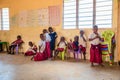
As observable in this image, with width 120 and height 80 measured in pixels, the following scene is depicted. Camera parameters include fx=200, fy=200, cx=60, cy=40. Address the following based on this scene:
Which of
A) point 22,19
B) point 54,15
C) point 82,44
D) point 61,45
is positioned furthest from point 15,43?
point 82,44

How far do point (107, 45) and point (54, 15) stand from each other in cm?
296

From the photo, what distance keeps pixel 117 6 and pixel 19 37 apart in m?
5.11

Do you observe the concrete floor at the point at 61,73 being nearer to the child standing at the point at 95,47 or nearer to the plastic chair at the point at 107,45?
the child standing at the point at 95,47

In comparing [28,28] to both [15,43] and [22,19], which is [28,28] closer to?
[22,19]

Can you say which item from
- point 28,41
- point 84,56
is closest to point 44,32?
point 28,41

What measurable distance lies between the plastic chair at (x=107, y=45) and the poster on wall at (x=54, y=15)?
7.94 feet

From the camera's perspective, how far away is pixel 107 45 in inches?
273

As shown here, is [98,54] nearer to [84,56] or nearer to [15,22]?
[84,56]

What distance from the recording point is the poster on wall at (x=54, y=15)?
8711 mm

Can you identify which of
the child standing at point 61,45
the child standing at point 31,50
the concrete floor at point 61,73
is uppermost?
the child standing at point 61,45

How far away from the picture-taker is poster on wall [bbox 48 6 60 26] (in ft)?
28.6

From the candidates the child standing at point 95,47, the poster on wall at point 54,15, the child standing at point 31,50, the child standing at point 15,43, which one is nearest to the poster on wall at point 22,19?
the child standing at point 15,43

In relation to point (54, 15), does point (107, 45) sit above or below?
below

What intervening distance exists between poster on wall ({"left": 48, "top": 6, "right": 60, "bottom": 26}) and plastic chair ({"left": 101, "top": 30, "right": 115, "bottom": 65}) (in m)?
2.42
